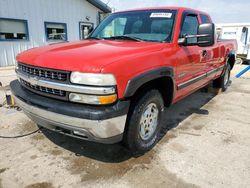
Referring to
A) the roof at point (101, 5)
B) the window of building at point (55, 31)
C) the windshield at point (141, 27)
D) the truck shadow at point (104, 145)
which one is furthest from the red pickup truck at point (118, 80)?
the roof at point (101, 5)

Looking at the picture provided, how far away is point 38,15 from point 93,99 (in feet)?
34.8

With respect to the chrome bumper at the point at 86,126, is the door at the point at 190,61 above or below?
Result: above

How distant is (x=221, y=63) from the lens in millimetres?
5465

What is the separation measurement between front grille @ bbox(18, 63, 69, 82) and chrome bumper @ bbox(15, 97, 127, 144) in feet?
1.25

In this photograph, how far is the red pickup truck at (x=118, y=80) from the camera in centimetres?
217

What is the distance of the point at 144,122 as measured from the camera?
9.45 ft

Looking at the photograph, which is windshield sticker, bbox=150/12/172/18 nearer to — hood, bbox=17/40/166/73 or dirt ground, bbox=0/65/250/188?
hood, bbox=17/40/166/73

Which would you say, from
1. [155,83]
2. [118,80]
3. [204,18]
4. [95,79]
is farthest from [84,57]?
[204,18]

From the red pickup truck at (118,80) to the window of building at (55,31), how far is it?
902 centimetres

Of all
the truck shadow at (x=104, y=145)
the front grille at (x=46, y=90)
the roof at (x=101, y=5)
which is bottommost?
the truck shadow at (x=104, y=145)

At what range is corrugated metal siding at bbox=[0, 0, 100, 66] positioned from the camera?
10.1 metres

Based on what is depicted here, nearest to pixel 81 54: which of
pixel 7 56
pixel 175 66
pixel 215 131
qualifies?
pixel 175 66

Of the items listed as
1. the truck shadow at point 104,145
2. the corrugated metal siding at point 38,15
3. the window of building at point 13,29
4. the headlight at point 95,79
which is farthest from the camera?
the corrugated metal siding at point 38,15

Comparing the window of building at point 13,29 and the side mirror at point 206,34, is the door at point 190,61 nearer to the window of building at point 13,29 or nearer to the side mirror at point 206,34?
the side mirror at point 206,34
